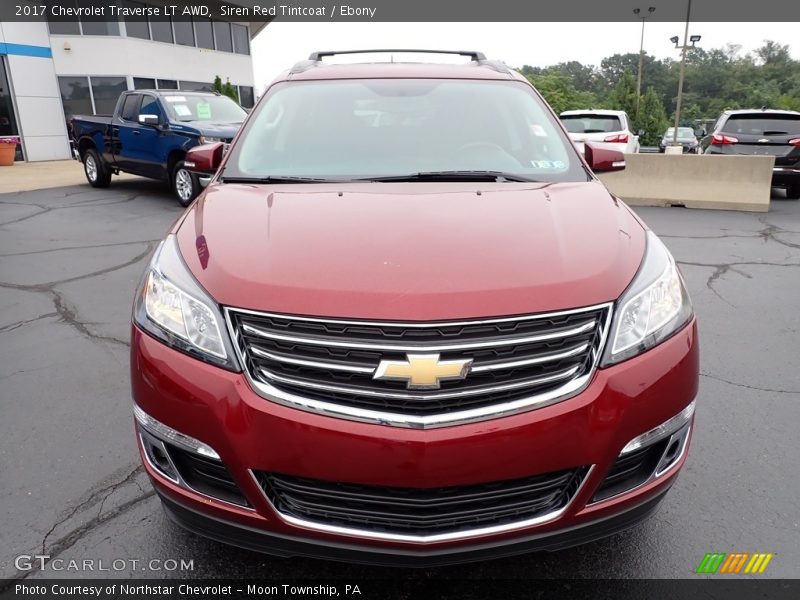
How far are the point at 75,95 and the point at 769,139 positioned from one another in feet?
67.3

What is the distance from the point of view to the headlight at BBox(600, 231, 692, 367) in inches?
69.9

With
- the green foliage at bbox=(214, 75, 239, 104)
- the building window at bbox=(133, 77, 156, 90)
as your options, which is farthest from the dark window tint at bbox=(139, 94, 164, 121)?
the green foliage at bbox=(214, 75, 239, 104)

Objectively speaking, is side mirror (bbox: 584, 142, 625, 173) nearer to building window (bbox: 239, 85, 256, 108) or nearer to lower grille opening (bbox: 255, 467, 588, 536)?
lower grille opening (bbox: 255, 467, 588, 536)

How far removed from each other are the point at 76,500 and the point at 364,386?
1647 millimetres

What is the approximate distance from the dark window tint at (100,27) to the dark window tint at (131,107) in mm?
11738

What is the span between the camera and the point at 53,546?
2291 mm

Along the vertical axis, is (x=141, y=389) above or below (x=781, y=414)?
above

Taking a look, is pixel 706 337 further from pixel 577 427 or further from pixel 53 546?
pixel 53 546

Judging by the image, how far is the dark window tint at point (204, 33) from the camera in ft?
79.1

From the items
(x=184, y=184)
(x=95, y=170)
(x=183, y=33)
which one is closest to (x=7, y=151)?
(x=95, y=170)

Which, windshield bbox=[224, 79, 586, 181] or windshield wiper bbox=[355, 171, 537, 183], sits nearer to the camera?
windshield wiper bbox=[355, 171, 537, 183]

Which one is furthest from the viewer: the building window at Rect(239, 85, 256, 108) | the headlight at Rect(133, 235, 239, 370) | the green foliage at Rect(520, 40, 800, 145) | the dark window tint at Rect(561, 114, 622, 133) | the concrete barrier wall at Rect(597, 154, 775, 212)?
the green foliage at Rect(520, 40, 800, 145)

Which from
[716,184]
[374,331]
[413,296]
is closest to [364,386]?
[374,331]

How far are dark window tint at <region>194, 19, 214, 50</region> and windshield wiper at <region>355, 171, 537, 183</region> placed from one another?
24.8 metres
